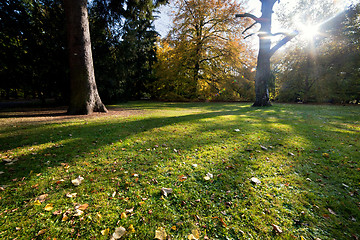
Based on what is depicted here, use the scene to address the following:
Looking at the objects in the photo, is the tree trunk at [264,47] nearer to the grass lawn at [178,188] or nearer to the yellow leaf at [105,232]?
the grass lawn at [178,188]

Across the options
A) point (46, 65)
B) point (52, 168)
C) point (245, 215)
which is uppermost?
point (46, 65)

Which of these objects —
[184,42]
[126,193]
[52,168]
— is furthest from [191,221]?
[184,42]

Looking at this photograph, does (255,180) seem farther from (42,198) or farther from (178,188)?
(42,198)

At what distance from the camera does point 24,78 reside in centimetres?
1093

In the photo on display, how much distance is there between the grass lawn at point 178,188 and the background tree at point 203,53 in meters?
16.4

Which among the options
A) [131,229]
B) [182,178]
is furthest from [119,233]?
[182,178]

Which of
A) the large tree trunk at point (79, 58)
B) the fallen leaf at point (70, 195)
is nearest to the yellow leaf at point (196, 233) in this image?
the fallen leaf at point (70, 195)

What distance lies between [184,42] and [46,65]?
1363 centimetres

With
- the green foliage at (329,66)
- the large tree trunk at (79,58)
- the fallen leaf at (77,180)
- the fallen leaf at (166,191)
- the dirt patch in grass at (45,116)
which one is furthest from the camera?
the green foliage at (329,66)

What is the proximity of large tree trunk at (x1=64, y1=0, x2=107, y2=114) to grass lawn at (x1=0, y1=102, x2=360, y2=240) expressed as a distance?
3796mm

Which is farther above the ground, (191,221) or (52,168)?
(52,168)

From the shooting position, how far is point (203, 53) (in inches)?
733

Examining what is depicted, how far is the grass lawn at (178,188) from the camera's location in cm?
162

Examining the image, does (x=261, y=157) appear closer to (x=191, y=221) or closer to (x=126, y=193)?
(x=191, y=221)
